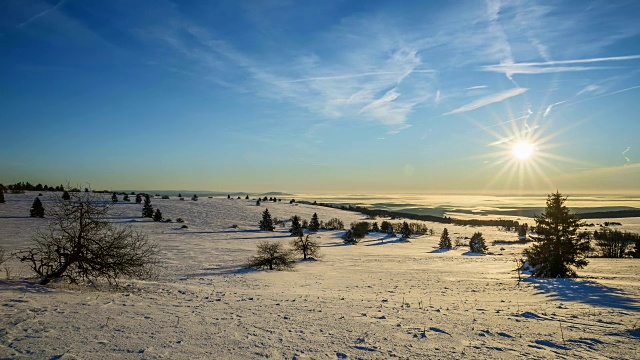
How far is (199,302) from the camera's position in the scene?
12.2 m

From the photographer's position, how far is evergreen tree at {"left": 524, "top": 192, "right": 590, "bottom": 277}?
82.7 feet

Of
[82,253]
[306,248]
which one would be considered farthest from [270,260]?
[82,253]

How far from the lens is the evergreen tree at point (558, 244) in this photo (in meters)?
25.2

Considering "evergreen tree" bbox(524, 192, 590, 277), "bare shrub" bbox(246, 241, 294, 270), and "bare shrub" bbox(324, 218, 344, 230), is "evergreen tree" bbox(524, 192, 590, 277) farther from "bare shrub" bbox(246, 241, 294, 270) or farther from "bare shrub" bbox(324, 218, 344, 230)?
"bare shrub" bbox(324, 218, 344, 230)

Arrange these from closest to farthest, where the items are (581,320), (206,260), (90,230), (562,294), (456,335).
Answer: (456,335) < (581,320) < (90,230) < (562,294) < (206,260)

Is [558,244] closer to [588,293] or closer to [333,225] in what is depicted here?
[588,293]

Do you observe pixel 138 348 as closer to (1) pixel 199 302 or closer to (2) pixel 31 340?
(2) pixel 31 340

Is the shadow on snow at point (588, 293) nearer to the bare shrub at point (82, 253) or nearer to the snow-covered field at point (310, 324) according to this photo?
the snow-covered field at point (310, 324)

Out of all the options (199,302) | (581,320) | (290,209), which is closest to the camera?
(581,320)

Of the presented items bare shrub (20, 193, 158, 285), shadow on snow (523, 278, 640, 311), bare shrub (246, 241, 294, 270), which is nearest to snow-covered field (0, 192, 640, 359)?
shadow on snow (523, 278, 640, 311)

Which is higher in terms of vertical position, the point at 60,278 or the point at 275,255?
the point at 60,278

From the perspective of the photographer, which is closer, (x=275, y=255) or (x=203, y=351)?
(x=203, y=351)

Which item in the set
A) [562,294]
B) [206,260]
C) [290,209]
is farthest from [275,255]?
[290,209]

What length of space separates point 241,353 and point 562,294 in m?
17.2
